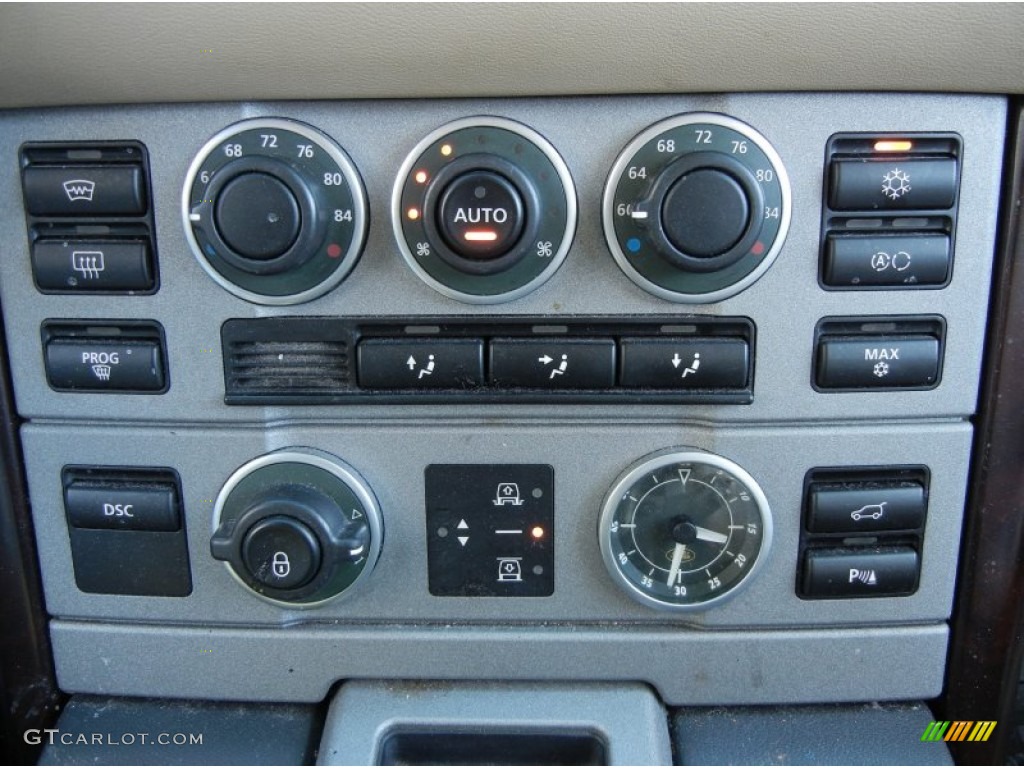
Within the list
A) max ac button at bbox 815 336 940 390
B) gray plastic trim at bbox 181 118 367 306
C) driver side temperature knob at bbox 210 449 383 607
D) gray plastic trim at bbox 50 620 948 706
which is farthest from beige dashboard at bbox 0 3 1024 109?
gray plastic trim at bbox 50 620 948 706

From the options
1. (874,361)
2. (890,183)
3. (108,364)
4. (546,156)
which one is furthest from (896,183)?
(108,364)

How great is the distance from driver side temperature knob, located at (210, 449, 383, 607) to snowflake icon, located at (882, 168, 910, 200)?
50 cm

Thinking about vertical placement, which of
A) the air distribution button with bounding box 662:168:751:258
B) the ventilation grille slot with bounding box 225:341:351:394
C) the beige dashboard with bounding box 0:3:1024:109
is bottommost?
the ventilation grille slot with bounding box 225:341:351:394

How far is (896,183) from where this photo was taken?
64cm

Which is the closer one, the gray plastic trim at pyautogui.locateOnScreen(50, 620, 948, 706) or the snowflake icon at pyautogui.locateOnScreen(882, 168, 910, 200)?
the snowflake icon at pyautogui.locateOnScreen(882, 168, 910, 200)

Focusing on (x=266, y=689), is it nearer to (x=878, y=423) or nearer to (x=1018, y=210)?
(x=878, y=423)

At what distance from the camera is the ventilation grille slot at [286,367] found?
27.2 inches

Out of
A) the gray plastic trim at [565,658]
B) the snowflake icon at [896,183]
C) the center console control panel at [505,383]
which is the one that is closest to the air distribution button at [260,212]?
the center console control panel at [505,383]

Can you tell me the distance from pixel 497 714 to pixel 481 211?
0.45 metres

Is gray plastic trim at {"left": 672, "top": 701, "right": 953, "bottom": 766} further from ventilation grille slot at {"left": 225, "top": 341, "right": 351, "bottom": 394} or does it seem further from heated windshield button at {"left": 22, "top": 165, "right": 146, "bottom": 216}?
heated windshield button at {"left": 22, "top": 165, "right": 146, "bottom": 216}

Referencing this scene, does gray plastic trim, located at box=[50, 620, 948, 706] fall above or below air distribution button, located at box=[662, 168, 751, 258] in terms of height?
below

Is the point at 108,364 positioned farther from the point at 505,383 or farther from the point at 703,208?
the point at 703,208

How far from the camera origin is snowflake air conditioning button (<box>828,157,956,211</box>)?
2.11ft

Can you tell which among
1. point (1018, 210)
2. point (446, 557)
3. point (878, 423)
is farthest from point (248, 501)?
point (1018, 210)
